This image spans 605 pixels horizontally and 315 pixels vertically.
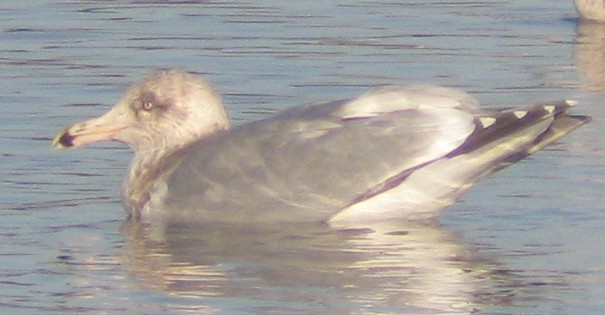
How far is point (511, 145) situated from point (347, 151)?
31.1 inches

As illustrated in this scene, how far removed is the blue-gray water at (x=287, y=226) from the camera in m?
9.48

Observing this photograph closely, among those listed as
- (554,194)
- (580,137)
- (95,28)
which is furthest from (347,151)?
(95,28)

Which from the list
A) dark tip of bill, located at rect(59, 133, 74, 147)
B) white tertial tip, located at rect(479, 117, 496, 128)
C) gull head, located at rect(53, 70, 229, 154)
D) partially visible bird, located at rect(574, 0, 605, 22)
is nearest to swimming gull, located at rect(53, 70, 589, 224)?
white tertial tip, located at rect(479, 117, 496, 128)

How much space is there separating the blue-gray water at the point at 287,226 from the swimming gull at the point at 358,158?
139 millimetres

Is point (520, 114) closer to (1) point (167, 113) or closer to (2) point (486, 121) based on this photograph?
(2) point (486, 121)

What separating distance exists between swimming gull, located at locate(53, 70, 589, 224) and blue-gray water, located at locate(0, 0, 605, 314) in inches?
5.5

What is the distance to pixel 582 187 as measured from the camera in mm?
11555

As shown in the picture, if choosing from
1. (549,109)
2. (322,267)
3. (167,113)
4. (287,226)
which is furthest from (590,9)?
(322,267)

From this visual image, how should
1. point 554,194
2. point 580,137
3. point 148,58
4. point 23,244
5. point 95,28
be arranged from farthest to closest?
point 95,28
point 148,58
point 580,137
point 554,194
point 23,244

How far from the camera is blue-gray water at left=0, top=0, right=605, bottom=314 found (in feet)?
31.1

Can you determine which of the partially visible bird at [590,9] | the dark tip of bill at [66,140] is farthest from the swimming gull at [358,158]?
the partially visible bird at [590,9]

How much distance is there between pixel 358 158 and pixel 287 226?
1.71ft

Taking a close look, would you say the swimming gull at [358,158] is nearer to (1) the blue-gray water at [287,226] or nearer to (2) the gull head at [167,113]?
(1) the blue-gray water at [287,226]

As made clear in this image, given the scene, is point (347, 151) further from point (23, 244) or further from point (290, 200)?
point (23, 244)
